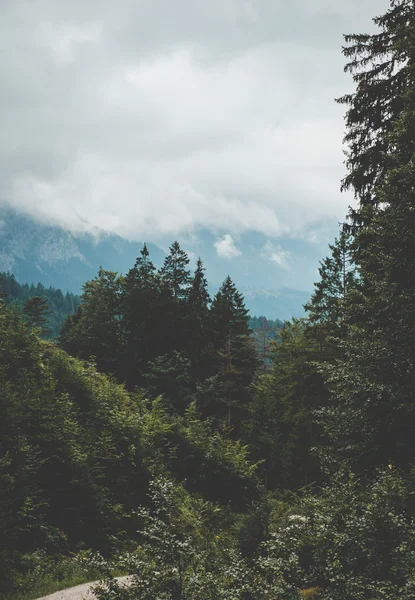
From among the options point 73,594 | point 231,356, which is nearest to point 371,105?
point 73,594

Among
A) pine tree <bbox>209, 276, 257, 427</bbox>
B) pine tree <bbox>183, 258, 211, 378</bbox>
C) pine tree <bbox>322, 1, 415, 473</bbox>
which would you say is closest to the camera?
pine tree <bbox>322, 1, 415, 473</bbox>

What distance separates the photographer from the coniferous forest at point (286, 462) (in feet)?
19.5

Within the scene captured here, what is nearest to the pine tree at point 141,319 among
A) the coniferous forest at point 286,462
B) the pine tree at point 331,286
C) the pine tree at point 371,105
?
the coniferous forest at point 286,462

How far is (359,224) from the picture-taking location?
15062 mm

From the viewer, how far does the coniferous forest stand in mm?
5953

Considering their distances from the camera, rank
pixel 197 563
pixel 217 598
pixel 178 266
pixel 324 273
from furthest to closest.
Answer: pixel 178 266
pixel 324 273
pixel 197 563
pixel 217 598

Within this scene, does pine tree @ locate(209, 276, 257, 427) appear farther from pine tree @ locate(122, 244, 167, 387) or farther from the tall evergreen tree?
the tall evergreen tree

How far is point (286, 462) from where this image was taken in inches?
1026

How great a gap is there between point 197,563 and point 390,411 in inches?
231

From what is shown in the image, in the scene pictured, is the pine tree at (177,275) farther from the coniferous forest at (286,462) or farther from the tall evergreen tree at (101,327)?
the coniferous forest at (286,462)

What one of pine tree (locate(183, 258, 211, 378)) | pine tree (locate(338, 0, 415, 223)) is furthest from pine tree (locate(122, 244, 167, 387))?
pine tree (locate(338, 0, 415, 223))

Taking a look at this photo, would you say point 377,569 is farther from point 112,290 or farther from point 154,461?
point 112,290

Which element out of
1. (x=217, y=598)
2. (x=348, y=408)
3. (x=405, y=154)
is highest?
(x=405, y=154)

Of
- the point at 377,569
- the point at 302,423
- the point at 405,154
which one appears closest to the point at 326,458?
the point at 377,569
